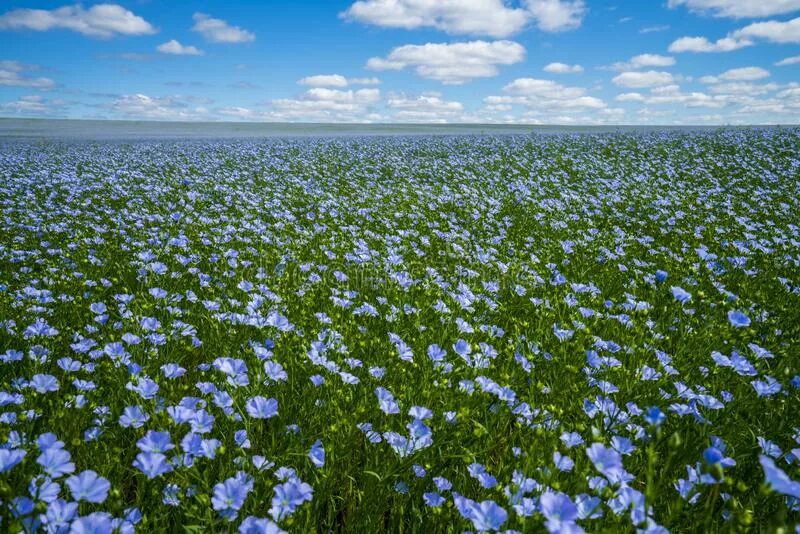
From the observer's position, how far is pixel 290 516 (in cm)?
151

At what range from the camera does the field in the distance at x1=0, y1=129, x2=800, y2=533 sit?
1.60 metres

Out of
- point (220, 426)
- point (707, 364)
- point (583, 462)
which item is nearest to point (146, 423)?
point (220, 426)

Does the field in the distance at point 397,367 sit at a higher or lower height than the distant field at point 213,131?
lower

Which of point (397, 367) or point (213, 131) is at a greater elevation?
point (213, 131)

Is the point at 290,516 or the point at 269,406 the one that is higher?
the point at 269,406

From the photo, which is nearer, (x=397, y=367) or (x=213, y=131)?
(x=397, y=367)

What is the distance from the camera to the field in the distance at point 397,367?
1.60m

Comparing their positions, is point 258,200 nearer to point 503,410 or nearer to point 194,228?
point 194,228

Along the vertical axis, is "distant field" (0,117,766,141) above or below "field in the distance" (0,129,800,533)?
above

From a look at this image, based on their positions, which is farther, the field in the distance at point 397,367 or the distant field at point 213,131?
the distant field at point 213,131

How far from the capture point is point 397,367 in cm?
261

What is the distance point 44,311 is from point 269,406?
7.62 ft

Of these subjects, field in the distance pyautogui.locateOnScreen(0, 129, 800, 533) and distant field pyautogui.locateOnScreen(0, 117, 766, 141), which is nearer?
field in the distance pyautogui.locateOnScreen(0, 129, 800, 533)

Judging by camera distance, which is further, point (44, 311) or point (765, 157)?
point (765, 157)
